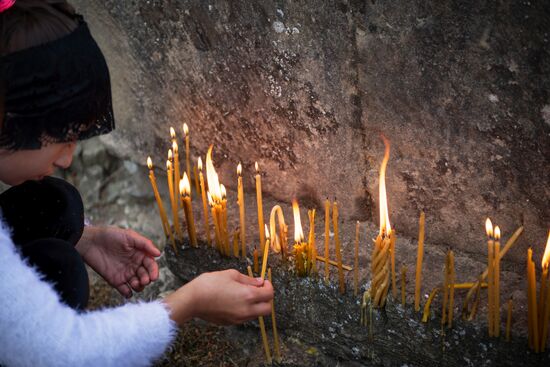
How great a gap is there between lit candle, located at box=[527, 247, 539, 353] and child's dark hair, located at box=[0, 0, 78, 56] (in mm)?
1359

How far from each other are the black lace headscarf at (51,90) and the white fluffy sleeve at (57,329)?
0.90ft

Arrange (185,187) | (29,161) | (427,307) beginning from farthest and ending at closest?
(185,187), (427,307), (29,161)

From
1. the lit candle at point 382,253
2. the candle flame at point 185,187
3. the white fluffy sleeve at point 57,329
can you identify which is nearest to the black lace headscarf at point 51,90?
the white fluffy sleeve at point 57,329

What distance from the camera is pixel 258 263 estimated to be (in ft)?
8.35

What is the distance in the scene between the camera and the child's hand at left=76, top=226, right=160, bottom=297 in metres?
2.49

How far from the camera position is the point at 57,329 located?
6.16 ft

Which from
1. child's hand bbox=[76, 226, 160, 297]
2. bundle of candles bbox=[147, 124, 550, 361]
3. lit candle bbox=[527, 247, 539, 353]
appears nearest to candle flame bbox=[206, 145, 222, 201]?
bundle of candles bbox=[147, 124, 550, 361]

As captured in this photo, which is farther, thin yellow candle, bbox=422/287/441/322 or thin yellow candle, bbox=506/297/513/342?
thin yellow candle, bbox=422/287/441/322

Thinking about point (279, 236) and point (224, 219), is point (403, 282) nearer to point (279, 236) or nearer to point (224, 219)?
point (279, 236)

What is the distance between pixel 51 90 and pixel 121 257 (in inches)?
32.2

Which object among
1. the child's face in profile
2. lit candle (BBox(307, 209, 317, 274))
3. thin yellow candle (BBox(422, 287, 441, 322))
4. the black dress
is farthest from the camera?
lit candle (BBox(307, 209, 317, 274))

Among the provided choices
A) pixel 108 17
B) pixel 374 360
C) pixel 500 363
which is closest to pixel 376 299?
pixel 374 360

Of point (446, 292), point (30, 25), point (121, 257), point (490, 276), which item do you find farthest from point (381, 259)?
point (30, 25)

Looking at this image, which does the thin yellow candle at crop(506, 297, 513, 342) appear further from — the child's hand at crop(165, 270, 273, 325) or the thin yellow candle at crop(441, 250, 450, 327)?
the child's hand at crop(165, 270, 273, 325)
